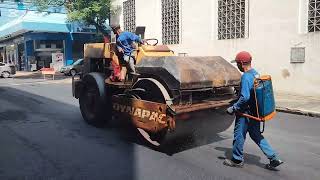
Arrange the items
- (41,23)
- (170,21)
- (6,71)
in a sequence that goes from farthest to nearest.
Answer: (41,23), (6,71), (170,21)

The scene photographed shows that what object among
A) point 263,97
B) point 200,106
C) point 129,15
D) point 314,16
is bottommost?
point 200,106

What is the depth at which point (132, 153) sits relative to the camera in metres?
6.21

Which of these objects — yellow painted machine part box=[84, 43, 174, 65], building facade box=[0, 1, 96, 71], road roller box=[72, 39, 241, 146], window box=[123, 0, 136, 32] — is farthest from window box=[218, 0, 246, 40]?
building facade box=[0, 1, 96, 71]

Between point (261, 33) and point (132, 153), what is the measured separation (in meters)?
9.74

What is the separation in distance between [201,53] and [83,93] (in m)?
9.50

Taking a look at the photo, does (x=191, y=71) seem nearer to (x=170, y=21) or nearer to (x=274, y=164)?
(x=274, y=164)

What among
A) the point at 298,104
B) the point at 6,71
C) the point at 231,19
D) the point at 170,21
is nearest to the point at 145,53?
the point at 298,104

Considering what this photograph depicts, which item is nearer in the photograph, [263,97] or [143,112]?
[263,97]

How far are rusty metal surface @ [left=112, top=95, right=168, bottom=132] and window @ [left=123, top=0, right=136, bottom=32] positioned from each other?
53.0 ft

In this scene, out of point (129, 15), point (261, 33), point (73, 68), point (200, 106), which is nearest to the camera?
point (200, 106)

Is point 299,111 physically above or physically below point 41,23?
below

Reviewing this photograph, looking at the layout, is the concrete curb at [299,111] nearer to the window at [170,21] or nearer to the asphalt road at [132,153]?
the asphalt road at [132,153]

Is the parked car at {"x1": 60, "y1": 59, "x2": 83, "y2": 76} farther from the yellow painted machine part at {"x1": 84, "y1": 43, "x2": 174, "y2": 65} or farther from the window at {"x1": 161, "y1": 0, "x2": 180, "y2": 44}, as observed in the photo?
the yellow painted machine part at {"x1": 84, "y1": 43, "x2": 174, "y2": 65}

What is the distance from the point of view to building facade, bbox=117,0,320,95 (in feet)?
42.1
